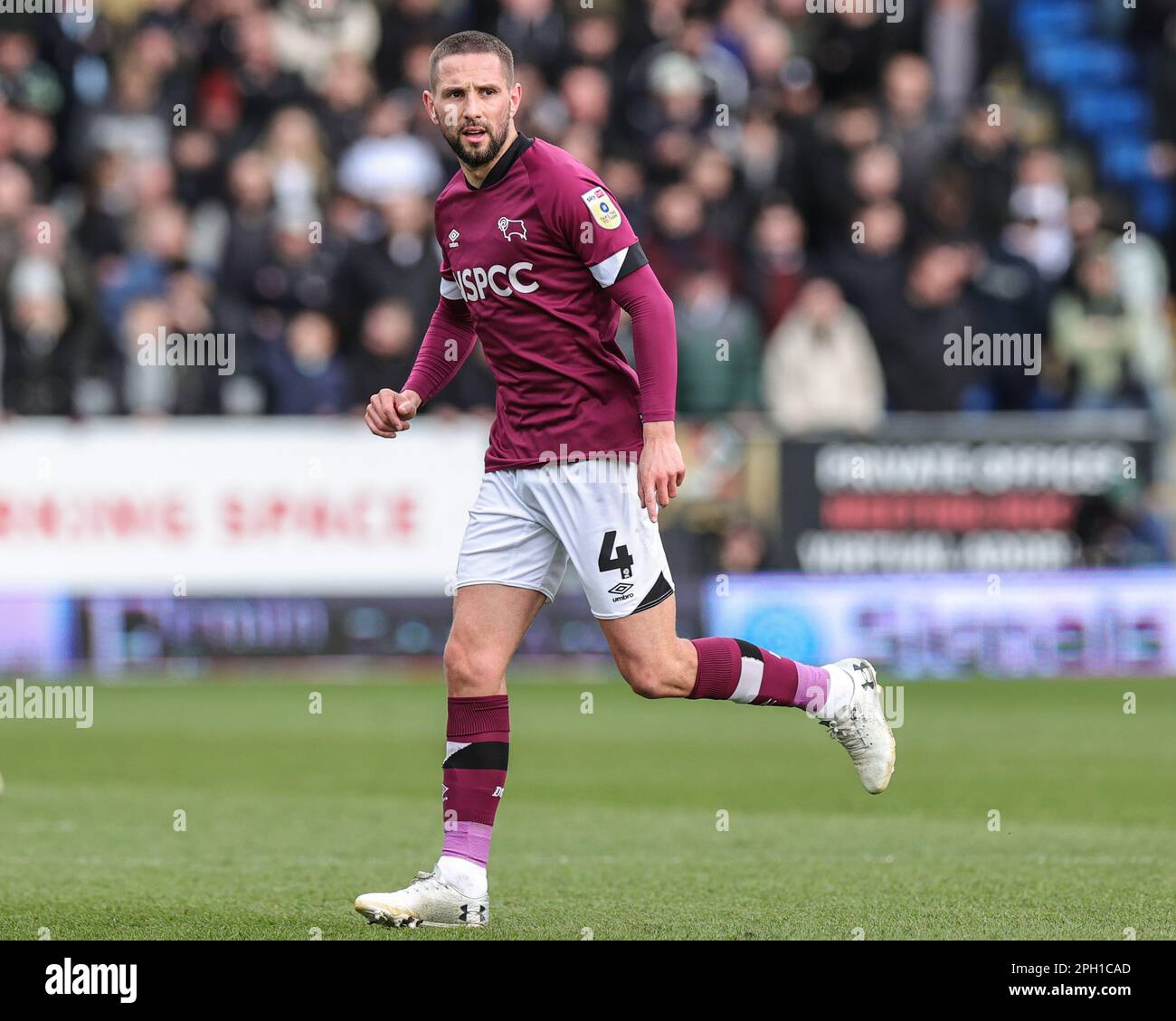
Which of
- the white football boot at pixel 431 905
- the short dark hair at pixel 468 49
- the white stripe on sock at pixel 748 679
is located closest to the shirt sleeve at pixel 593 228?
the short dark hair at pixel 468 49

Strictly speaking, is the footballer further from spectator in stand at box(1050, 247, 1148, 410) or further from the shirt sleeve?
spectator in stand at box(1050, 247, 1148, 410)

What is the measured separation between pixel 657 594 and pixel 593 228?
44.3 inches

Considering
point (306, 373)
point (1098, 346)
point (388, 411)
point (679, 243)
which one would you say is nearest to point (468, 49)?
point (388, 411)

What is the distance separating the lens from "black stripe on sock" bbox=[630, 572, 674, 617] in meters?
6.73

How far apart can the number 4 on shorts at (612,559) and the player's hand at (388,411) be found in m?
0.75

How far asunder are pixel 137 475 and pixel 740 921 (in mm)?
9386

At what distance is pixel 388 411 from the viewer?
6930 mm

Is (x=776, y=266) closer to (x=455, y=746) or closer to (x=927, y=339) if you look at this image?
(x=927, y=339)

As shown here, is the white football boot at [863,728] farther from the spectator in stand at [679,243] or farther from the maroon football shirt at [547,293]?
the spectator in stand at [679,243]

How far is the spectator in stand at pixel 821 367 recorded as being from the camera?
16.1 m

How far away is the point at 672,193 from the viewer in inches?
651

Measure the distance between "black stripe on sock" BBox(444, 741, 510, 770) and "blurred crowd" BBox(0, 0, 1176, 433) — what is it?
9.04 meters
